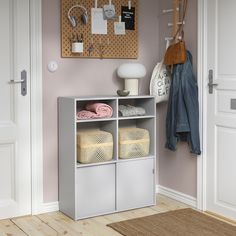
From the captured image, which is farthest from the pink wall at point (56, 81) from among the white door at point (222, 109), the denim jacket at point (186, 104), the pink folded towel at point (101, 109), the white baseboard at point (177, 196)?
the white baseboard at point (177, 196)

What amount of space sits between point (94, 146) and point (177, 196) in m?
1.01

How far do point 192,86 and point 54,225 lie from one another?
1.57 m

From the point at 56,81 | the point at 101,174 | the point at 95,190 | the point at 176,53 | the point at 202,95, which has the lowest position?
the point at 95,190

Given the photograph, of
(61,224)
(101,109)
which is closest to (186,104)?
(101,109)

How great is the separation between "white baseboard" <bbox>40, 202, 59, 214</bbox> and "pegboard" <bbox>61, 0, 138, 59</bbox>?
1.24m

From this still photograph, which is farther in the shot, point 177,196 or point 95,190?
point 177,196

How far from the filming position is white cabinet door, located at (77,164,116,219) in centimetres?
361

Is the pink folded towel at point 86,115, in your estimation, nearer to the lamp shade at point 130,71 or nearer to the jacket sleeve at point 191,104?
the lamp shade at point 130,71

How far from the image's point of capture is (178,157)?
4.11m

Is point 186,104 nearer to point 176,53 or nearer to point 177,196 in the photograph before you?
point 176,53

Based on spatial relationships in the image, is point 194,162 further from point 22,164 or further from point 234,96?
point 22,164

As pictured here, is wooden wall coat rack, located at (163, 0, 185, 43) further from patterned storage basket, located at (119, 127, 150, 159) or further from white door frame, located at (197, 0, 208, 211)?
patterned storage basket, located at (119, 127, 150, 159)

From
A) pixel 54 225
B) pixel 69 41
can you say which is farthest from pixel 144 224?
pixel 69 41

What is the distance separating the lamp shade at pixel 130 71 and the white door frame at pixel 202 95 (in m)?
0.51
